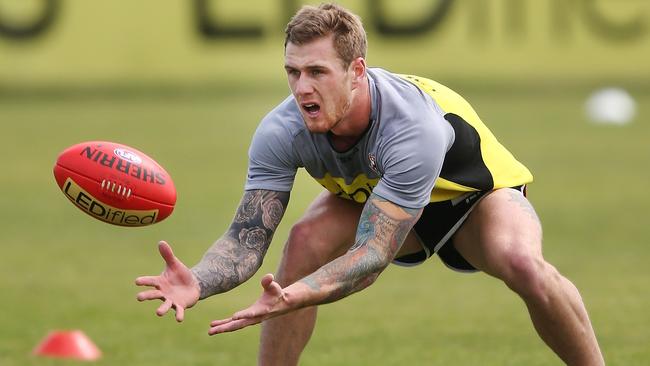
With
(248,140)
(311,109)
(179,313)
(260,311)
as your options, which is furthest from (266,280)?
(248,140)

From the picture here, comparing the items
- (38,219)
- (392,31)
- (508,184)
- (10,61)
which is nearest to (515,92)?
(392,31)

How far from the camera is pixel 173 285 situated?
6.27 metres

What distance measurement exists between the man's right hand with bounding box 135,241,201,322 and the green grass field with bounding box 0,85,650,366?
2416mm

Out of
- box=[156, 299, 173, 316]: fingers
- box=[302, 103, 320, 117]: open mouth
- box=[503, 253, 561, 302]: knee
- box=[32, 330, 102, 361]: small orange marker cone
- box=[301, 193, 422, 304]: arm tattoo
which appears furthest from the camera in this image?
box=[32, 330, 102, 361]: small orange marker cone

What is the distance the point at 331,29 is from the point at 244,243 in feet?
3.83

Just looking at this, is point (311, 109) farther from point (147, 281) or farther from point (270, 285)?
point (147, 281)

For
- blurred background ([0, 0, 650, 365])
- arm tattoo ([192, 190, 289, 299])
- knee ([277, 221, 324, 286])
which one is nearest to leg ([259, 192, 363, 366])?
knee ([277, 221, 324, 286])

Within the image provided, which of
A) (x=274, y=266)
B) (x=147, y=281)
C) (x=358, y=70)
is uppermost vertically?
(x=358, y=70)

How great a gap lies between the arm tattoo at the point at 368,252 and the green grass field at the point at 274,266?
236 centimetres

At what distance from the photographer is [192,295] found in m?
6.32

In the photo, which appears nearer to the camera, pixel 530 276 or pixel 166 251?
pixel 166 251

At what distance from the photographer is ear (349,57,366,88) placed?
6453 mm

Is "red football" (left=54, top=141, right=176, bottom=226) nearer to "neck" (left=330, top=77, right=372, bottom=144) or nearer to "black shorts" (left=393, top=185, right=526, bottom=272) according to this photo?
"neck" (left=330, top=77, right=372, bottom=144)

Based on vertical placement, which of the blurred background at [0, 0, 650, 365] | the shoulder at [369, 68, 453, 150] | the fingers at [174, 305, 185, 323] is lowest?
the blurred background at [0, 0, 650, 365]
